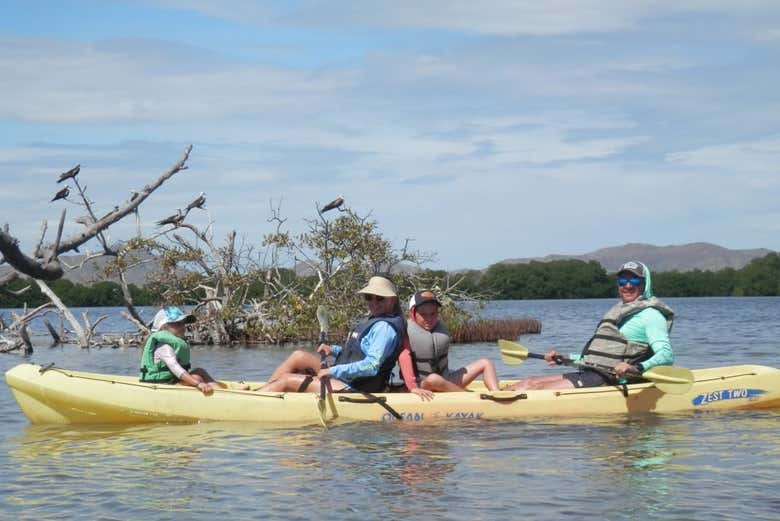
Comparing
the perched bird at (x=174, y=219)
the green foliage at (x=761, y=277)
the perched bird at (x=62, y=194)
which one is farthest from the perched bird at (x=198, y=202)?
the green foliage at (x=761, y=277)

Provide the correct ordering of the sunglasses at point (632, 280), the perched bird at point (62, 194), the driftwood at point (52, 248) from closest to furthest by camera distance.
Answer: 1. the driftwood at point (52, 248)
2. the sunglasses at point (632, 280)
3. the perched bird at point (62, 194)

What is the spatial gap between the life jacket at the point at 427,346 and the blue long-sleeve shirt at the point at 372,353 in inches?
18.8

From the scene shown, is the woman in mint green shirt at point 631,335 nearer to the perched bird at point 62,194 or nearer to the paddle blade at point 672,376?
the paddle blade at point 672,376

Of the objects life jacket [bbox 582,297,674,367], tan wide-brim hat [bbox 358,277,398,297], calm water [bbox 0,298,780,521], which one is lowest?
calm water [bbox 0,298,780,521]

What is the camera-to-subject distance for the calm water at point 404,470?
5.96 metres

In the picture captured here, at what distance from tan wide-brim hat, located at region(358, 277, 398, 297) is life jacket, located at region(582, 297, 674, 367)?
1810 mm

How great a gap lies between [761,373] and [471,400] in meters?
2.87

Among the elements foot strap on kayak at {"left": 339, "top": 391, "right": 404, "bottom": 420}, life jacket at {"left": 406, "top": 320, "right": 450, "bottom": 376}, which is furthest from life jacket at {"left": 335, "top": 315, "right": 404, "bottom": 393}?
life jacket at {"left": 406, "top": 320, "right": 450, "bottom": 376}

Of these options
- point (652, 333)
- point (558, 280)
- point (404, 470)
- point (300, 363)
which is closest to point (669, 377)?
point (652, 333)

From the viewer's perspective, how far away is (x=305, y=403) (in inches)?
349

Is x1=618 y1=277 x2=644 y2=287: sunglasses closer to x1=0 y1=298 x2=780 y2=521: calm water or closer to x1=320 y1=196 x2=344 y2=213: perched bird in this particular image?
x1=0 y1=298 x2=780 y2=521: calm water

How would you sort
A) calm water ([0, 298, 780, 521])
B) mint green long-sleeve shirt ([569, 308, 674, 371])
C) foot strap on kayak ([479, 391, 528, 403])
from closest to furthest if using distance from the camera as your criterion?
1. calm water ([0, 298, 780, 521])
2. mint green long-sleeve shirt ([569, 308, 674, 371])
3. foot strap on kayak ([479, 391, 528, 403])

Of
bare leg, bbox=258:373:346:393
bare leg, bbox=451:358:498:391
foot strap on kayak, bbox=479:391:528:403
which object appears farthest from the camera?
bare leg, bbox=451:358:498:391

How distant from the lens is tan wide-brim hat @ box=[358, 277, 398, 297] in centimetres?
846
